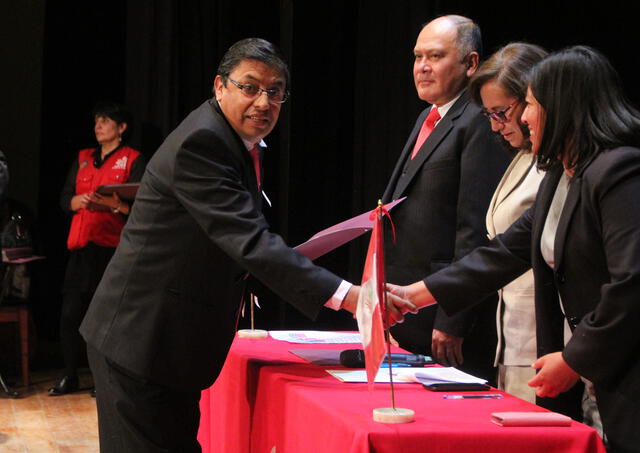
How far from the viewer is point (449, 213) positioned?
272cm

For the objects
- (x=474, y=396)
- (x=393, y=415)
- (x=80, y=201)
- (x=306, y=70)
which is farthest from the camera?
(x=80, y=201)

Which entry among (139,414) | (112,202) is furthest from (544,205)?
(112,202)

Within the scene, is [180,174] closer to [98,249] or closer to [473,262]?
[473,262]

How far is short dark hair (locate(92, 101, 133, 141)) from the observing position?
538cm

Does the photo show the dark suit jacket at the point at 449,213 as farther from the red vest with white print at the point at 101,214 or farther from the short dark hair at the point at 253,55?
the red vest with white print at the point at 101,214

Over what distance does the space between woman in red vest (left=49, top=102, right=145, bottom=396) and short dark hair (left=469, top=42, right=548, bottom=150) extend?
314 centimetres

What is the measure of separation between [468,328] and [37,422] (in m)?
2.77

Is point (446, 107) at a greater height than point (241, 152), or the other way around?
point (446, 107)

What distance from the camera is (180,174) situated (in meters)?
2.09

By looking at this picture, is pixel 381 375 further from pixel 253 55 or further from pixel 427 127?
pixel 427 127

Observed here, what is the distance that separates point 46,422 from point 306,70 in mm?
2300

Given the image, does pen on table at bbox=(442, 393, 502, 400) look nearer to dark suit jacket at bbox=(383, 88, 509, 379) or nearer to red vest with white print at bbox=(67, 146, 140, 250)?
dark suit jacket at bbox=(383, 88, 509, 379)

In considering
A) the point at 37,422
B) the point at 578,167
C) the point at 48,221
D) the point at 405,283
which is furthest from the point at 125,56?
the point at 578,167

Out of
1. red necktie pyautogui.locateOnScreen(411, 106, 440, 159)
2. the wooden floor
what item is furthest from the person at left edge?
the wooden floor
